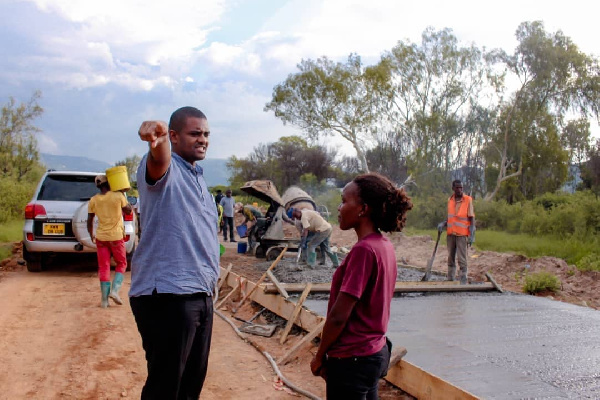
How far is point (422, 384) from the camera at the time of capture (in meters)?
4.00

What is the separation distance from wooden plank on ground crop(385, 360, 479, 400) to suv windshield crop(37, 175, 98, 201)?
7431 millimetres

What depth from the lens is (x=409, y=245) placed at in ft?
57.2

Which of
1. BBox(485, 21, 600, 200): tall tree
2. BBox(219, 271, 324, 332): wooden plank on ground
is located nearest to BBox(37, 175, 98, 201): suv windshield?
BBox(219, 271, 324, 332): wooden plank on ground

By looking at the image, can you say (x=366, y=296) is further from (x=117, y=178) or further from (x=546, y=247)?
(x=546, y=247)

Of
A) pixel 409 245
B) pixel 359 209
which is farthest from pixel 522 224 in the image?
pixel 359 209

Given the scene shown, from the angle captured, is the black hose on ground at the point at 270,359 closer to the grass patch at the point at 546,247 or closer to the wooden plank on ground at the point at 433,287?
the wooden plank on ground at the point at 433,287

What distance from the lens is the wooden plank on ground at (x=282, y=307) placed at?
580 centimetres

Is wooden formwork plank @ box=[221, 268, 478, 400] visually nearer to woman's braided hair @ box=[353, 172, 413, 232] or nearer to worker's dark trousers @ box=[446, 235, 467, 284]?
woman's braided hair @ box=[353, 172, 413, 232]

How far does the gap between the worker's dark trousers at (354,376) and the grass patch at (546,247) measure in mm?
10378

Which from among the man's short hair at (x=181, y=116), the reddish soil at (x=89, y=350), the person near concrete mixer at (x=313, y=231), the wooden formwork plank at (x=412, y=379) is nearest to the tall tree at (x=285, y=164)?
the person near concrete mixer at (x=313, y=231)

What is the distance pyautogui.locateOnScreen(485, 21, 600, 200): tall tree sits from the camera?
3191cm

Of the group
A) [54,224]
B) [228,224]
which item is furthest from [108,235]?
[228,224]

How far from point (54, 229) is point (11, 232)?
7.60 meters

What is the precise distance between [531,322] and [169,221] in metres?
4.77
